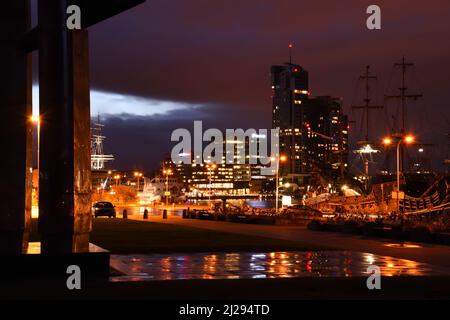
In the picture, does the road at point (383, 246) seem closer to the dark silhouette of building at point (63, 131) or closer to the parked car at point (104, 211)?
the dark silhouette of building at point (63, 131)

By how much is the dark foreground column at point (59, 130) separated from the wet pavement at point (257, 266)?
1.79m

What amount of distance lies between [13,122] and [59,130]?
6.41 feet

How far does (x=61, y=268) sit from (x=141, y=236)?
1689 cm

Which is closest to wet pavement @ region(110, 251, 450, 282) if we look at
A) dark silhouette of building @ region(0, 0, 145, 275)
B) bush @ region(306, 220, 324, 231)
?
dark silhouette of building @ region(0, 0, 145, 275)

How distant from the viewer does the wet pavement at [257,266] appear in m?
18.9

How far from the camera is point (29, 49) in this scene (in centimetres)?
1955

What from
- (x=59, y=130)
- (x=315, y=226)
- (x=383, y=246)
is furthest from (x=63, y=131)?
(x=315, y=226)

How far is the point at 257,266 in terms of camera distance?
21.1m

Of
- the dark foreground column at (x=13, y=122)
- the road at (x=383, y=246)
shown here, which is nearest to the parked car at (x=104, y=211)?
the road at (x=383, y=246)

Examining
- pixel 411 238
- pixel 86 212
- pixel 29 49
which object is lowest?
pixel 411 238

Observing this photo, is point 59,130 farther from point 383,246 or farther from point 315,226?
point 315,226
